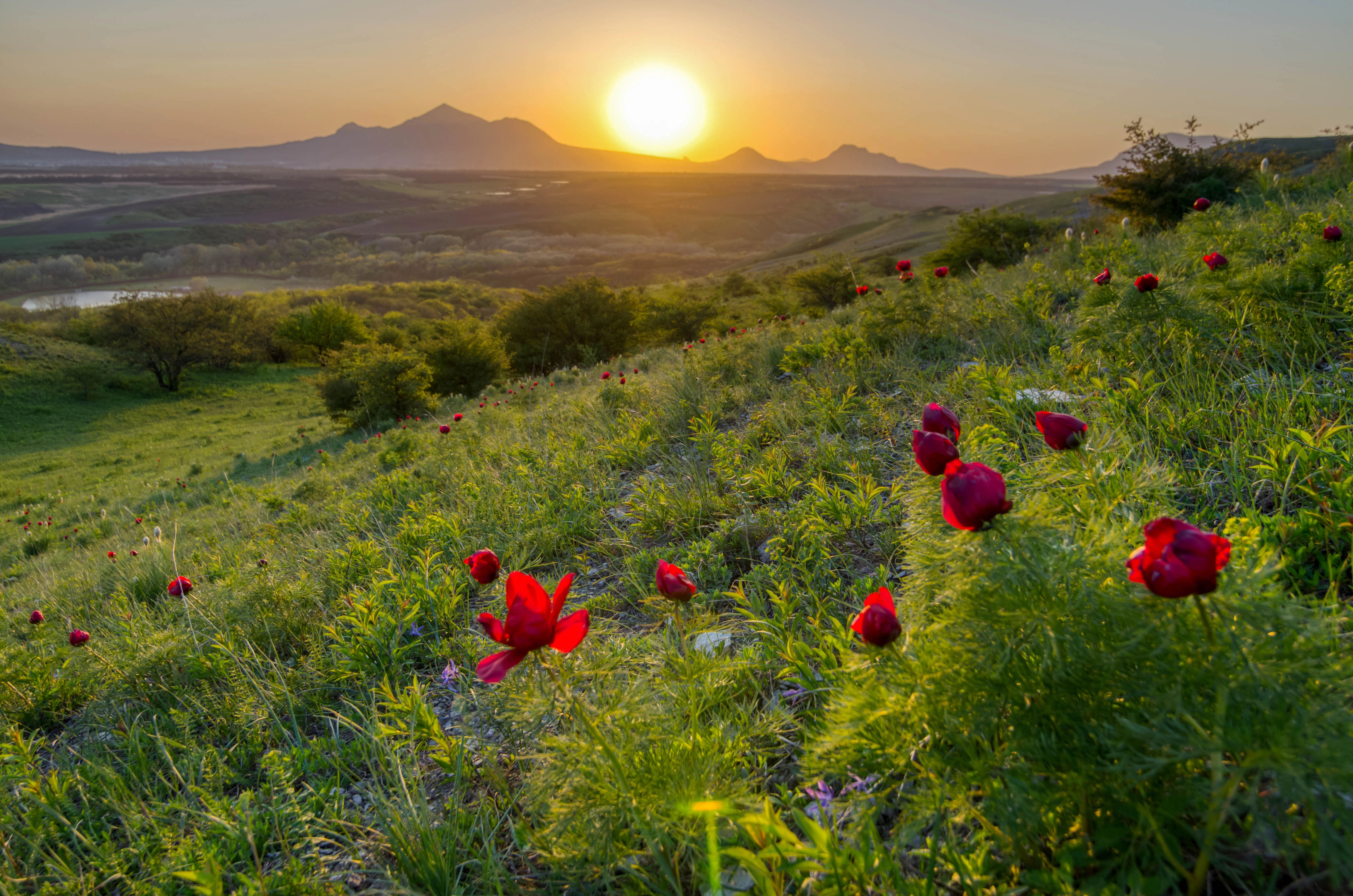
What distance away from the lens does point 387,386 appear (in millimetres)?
16562

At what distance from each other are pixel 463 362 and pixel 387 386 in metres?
5.98

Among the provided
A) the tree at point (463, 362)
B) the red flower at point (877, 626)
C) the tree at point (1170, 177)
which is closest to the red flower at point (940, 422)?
the red flower at point (877, 626)

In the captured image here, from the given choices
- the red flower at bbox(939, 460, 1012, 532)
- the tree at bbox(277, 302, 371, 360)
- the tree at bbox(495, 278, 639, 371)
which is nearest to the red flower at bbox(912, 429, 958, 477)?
the red flower at bbox(939, 460, 1012, 532)

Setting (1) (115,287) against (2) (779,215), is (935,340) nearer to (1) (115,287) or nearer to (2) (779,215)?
A: (1) (115,287)

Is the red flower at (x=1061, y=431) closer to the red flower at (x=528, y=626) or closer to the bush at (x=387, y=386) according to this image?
the red flower at (x=528, y=626)

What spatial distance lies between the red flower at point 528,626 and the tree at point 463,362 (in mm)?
21724

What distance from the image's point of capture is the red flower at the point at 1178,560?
78 centimetres

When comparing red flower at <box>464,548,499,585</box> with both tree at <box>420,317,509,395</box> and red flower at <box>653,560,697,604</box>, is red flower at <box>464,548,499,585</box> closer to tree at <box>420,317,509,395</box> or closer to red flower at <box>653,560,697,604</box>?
red flower at <box>653,560,697,604</box>

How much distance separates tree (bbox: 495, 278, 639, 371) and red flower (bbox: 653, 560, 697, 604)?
24.7m

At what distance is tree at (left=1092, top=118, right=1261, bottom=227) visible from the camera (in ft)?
34.1

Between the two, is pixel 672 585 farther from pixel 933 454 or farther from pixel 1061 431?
pixel 1061 431

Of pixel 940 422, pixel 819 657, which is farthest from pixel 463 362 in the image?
pixel 940 422

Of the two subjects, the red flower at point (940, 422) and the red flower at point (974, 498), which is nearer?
the red flower at point (974, 498)

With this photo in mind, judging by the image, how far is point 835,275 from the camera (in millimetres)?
23109
